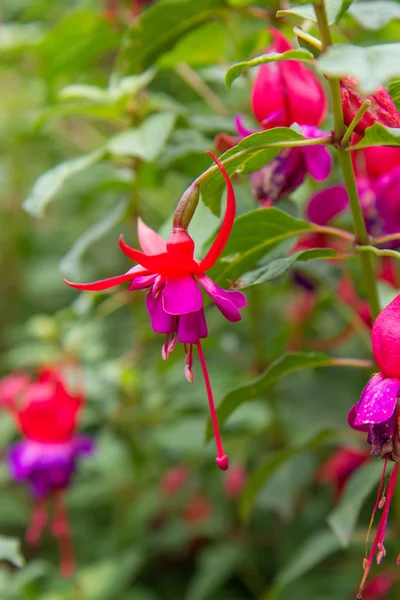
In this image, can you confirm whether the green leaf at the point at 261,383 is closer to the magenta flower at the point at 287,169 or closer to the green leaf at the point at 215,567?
the magenta flower at the point at 287,169

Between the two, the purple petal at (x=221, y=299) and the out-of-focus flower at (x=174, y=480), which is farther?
the out-of-focus flower at (x=174, y=480)

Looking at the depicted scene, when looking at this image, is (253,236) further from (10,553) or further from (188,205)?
(10,553)

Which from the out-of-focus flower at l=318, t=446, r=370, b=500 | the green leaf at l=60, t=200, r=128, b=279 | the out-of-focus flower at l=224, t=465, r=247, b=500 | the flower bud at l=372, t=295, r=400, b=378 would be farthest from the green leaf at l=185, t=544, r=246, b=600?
the flower bud at l=372, t=295, r=400, b=378

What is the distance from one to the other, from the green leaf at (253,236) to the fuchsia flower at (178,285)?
0.12m

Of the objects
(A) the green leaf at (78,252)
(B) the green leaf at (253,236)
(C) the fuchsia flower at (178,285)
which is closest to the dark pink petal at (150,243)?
(C) the fuchsia flower at (178,285)

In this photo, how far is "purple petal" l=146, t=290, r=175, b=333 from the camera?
493 millimetres

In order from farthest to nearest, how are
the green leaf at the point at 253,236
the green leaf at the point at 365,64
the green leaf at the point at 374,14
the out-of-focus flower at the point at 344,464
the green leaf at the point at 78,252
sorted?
1. the out-of-focus flower at the point at 344,464
2. the green leaf at the point at 78,252
3. the green leaf at the point at 374,14
4. the green leaf at the point at 253,236
5. the green leaf at the point at 365,64

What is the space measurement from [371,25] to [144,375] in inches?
30.2

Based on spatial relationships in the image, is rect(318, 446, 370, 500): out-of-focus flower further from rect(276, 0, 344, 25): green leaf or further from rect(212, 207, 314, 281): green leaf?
rect(276, 0, 344, 25): green leaf

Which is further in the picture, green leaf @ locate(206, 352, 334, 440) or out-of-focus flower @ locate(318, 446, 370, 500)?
out-of-focus flower @ locate(318, 446, 370, 500)

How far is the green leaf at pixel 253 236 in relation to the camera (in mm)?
599

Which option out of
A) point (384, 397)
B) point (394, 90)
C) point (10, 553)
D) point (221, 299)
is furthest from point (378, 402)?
point (10, 553)

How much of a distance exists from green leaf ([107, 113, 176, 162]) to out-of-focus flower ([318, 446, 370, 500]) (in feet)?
1.80

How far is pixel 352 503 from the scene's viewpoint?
0.74 metres
